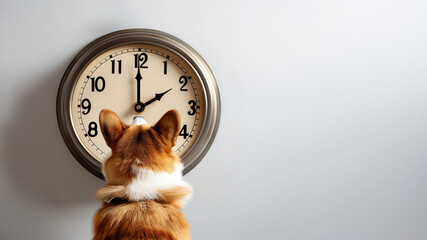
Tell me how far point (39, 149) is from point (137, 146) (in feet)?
1.68

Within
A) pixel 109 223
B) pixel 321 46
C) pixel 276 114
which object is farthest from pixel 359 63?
pixel 109 223

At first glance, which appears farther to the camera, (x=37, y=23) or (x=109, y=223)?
(x=37, y=23)

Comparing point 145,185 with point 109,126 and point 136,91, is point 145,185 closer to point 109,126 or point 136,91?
point 109,126

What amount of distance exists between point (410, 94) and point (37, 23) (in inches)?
49.8

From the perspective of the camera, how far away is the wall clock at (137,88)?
1.29 meters

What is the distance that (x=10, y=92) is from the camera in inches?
52.7

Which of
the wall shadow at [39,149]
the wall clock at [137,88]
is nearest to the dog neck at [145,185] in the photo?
the wall clock at [137,88]

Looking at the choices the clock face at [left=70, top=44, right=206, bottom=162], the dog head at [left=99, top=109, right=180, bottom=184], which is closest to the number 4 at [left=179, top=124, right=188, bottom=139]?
the clock face at [left=70, top=44, right=206, bottom=162]

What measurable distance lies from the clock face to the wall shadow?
10cm

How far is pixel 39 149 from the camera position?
1.34m

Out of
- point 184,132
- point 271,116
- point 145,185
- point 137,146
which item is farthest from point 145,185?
point 271,116

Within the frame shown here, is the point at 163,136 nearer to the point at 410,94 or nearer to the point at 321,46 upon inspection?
the point at 321,46

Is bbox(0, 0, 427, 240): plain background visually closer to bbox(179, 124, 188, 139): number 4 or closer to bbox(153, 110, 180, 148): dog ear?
bbox(179, 124, 188, 139): number 4

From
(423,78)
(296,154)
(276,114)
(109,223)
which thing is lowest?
(109,223)
